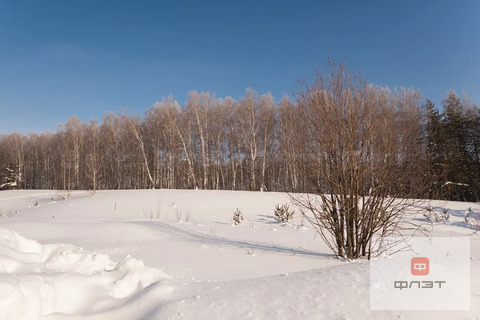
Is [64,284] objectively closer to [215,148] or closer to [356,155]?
[356,155]

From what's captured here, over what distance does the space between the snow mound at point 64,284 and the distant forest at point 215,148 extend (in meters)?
2.87

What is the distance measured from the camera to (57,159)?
1359 inches

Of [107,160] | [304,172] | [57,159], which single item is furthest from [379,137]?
[57,159]

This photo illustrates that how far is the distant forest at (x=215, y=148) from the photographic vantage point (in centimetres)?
1406

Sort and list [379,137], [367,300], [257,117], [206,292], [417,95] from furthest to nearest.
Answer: [257,117] < [417,95] < [379,137] < [206,292] < [367,300]

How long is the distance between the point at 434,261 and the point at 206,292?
214 cm

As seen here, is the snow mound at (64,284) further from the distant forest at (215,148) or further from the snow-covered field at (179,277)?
the distant forest at (215,148)

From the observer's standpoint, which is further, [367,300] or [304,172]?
[304,172]

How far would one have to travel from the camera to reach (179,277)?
3010 millimetres

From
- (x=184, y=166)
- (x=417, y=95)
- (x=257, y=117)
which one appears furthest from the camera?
(x=184, y=166)

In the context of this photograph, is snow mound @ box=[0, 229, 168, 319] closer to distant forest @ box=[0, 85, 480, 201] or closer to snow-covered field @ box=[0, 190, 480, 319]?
snow-covered field @ box=[0, 190, 480, 319]

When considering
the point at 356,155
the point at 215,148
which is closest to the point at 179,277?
the point at 356,155

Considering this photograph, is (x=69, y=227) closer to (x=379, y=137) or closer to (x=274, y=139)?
(x=379, y=137)

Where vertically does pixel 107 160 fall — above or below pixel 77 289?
above
